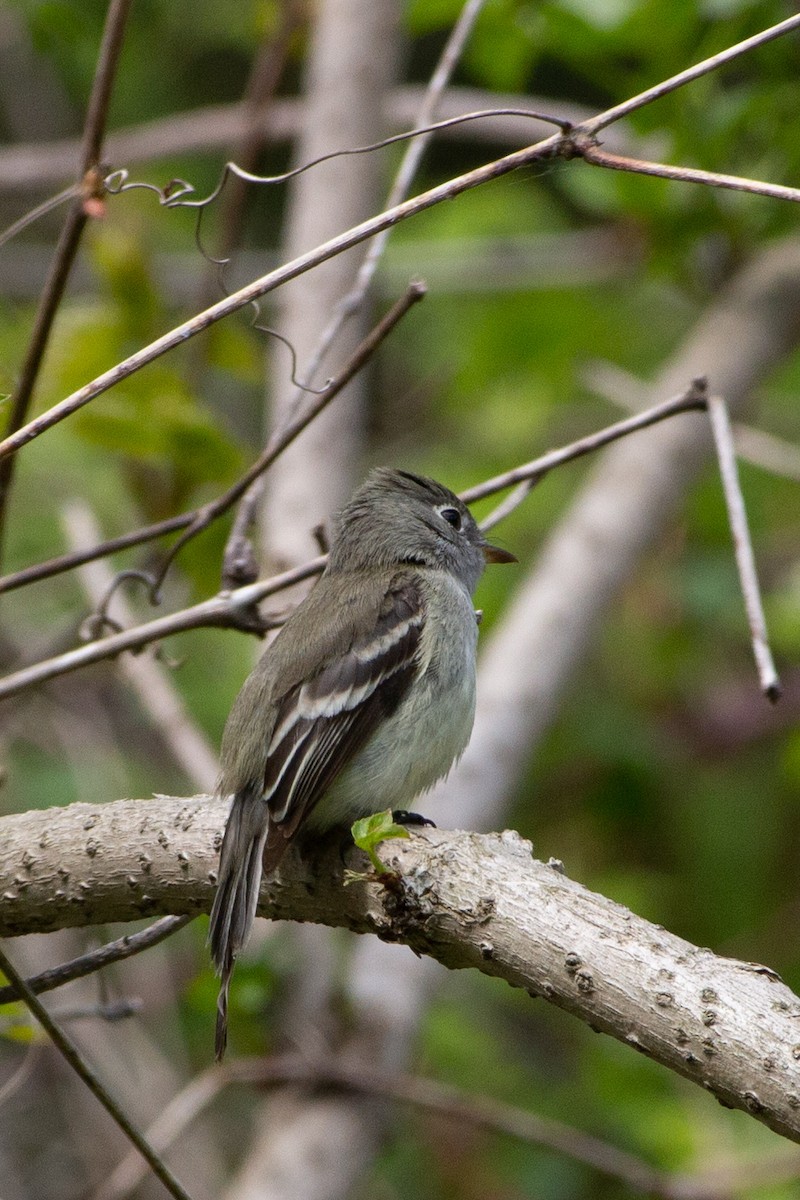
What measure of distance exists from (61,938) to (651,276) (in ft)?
11.2

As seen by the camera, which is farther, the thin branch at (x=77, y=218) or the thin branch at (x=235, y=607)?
the thin branch at (x=77, y=218)

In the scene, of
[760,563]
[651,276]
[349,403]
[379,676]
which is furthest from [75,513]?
[760,563]

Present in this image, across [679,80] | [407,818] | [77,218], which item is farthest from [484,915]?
[77,218]

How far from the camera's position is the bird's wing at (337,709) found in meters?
2.54

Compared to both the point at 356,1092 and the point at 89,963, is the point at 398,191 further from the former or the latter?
the point at 356,1092

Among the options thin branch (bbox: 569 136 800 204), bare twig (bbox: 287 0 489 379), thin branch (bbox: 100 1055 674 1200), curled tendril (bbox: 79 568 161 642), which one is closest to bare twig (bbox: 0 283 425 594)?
curled tendril (bbox: 79 568 161 642)

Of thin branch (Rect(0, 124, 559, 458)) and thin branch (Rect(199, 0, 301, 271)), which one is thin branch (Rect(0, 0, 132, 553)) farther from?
thin branch (Rect(199, 0, 301, 271))

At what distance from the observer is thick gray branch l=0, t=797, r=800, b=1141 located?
1643 mm

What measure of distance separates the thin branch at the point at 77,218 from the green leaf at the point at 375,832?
124cm

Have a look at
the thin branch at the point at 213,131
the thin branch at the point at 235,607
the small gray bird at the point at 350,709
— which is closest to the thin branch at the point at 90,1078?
the small gray bird at the point at 350,709

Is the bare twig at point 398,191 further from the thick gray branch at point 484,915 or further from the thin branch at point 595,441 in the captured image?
the thick gray branch at point 484,915

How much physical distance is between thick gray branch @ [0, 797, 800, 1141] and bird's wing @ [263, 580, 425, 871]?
15 cm

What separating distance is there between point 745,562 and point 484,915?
914mm

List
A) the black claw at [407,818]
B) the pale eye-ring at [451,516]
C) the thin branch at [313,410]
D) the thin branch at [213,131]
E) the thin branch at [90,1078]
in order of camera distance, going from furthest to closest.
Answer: the thin branch at [213,131] < the pale eye-ring at [451,516] < the black claw at [407,818] < the thin branch at [313,410] < the thin branch at [90,1078]
